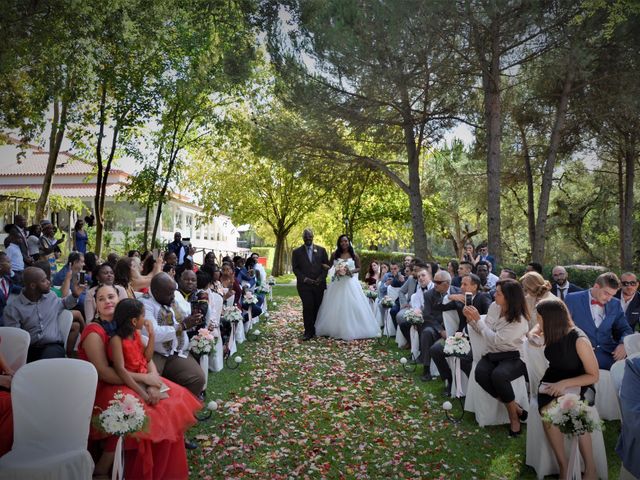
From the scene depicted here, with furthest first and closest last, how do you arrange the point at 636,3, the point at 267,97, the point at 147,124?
the point at 267,97 < the point at 147,124 < the point at 636,3

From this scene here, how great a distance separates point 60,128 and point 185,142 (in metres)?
3.69

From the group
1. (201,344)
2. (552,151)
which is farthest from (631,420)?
(552,151)

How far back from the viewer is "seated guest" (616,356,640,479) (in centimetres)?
396

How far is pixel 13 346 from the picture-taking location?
505 cm

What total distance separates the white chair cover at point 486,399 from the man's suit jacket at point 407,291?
3.75 metres

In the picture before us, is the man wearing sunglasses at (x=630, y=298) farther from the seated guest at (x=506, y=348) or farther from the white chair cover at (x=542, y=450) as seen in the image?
the white chair cover at (x=542, y=450)

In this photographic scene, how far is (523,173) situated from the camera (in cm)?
2327

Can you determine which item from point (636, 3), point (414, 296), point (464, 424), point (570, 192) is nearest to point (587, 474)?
point (464, 424)

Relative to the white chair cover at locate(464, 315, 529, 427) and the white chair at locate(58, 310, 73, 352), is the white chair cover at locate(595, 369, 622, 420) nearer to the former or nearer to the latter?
the white chair cover at locate(464, 315, 529, 427)

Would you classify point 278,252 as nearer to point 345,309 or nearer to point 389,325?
point 345,309

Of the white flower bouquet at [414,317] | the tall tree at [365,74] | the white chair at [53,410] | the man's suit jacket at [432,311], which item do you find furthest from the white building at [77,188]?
the white chair at [53,410]

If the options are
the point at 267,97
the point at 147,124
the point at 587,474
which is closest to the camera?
the point at 587,474

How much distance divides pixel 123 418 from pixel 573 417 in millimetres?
3045

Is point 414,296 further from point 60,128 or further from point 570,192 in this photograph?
point 570,192
